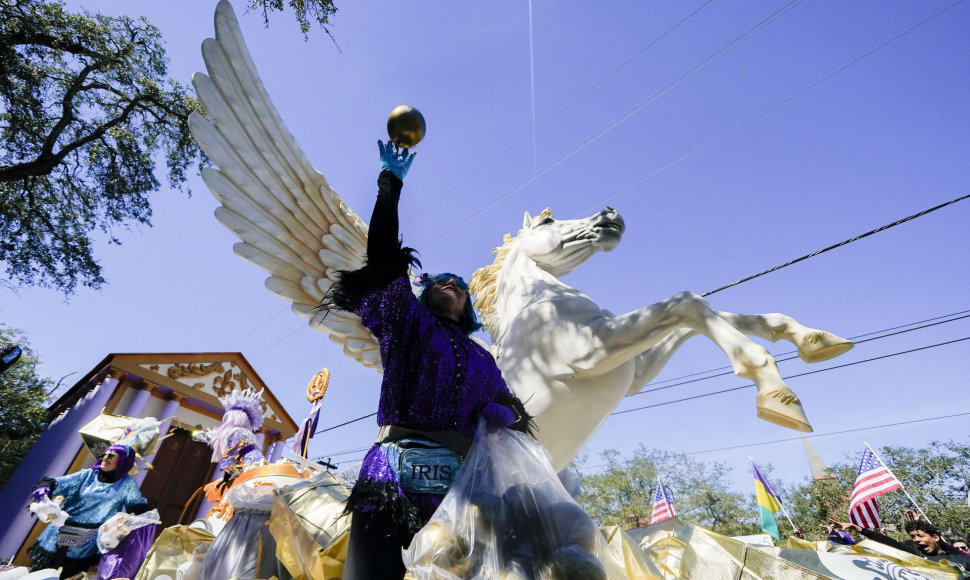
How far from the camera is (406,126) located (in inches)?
73.4

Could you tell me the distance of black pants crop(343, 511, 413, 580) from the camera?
1.29 m

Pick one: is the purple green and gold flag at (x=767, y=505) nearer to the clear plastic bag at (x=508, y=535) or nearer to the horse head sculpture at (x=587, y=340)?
the horse head sculpture at (x=587, y=340)

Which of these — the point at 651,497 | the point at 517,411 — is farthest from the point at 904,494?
the point at 517,411

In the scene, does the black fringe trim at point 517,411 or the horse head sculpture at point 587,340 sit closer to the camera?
the black fringe trim at point 517,411

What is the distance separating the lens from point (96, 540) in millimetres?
4871

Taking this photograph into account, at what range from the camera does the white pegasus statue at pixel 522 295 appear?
6.78 feet

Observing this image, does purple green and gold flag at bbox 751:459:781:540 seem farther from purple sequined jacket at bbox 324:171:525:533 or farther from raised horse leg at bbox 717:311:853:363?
purple sequined jacket at bbox 324:171:525:533

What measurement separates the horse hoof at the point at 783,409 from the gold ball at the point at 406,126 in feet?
5.86

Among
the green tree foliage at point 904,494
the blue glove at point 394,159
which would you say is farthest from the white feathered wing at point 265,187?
the green tree foliage at point 904,494

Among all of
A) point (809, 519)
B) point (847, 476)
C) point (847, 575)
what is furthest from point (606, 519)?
point (847, 575)

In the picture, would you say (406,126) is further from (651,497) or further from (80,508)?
(651,497)

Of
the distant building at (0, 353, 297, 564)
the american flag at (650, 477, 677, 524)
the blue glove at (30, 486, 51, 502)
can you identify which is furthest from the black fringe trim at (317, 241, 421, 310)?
the distant building at (0, 353, 297, 564)

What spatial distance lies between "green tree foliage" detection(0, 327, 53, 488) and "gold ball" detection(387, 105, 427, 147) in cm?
1752

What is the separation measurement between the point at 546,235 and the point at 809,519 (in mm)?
29910
